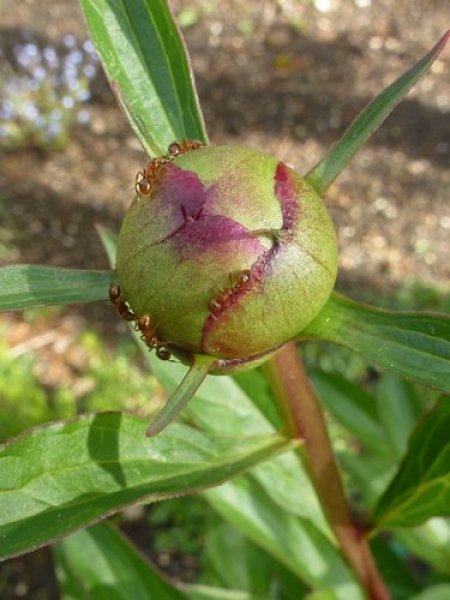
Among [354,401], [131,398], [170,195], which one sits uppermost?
[170,195]

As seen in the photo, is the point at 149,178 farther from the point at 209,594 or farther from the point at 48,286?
the point at 209,594

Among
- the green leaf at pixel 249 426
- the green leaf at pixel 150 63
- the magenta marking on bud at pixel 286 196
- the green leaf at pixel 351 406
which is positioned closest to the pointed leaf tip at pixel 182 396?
the magenta marking on bud at pixel 286 196

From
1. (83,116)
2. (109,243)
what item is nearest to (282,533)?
(109,243)

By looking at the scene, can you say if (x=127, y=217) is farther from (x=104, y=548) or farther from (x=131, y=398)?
(x=131, y=398)

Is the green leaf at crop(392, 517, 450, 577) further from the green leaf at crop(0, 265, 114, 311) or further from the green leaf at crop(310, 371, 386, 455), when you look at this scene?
the green leaf at crop(0, 265, 114, 311)

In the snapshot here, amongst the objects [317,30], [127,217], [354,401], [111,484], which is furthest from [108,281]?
[317,30]

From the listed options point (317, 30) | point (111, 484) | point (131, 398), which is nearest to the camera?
point (111, 484)
